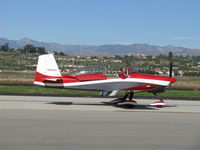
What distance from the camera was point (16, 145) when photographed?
795cm

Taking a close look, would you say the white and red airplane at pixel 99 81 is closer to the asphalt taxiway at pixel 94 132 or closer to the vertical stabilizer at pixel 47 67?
the vertical stabilizer at pixel 47 67

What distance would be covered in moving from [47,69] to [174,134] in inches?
346

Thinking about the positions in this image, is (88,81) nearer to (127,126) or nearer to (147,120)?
(147,120)

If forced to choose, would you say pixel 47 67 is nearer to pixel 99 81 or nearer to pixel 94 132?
pixel 99 81

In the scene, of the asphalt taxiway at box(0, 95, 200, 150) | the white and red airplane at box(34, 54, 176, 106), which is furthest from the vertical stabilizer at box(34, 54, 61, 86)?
the asphalt taxiway at box(0, 95, 200, 150)

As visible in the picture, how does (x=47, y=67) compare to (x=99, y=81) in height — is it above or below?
above

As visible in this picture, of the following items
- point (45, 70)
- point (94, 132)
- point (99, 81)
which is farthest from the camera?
point (45, 70)

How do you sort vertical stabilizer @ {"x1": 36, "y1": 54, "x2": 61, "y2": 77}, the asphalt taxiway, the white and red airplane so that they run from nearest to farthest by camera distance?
the asphalt taxiway, the white and red airplane, vertical stabilizer @ {"x1": 36, "y1": 54, "x2": 61, "y2": 77}

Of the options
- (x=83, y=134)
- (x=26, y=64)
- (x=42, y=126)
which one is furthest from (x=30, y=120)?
(x=26, y=64)

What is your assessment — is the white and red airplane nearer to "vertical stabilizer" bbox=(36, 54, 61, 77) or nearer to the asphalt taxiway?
"vertical stabilizer" bbox=(36, 54, 61, 77)

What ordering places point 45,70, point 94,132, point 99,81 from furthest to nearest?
point 45,70 → point 99,81 → point 94,132

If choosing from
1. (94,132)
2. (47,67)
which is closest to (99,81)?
(47,67)

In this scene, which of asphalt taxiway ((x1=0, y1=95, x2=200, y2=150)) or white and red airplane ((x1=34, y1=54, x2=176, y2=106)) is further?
white and red airplane ((x1=34, y1=54, x2=176, y2=106))

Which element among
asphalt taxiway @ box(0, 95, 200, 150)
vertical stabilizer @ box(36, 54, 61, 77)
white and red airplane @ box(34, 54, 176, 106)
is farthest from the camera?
vertical stabilizer @ box(36, 54, 61, 77)
